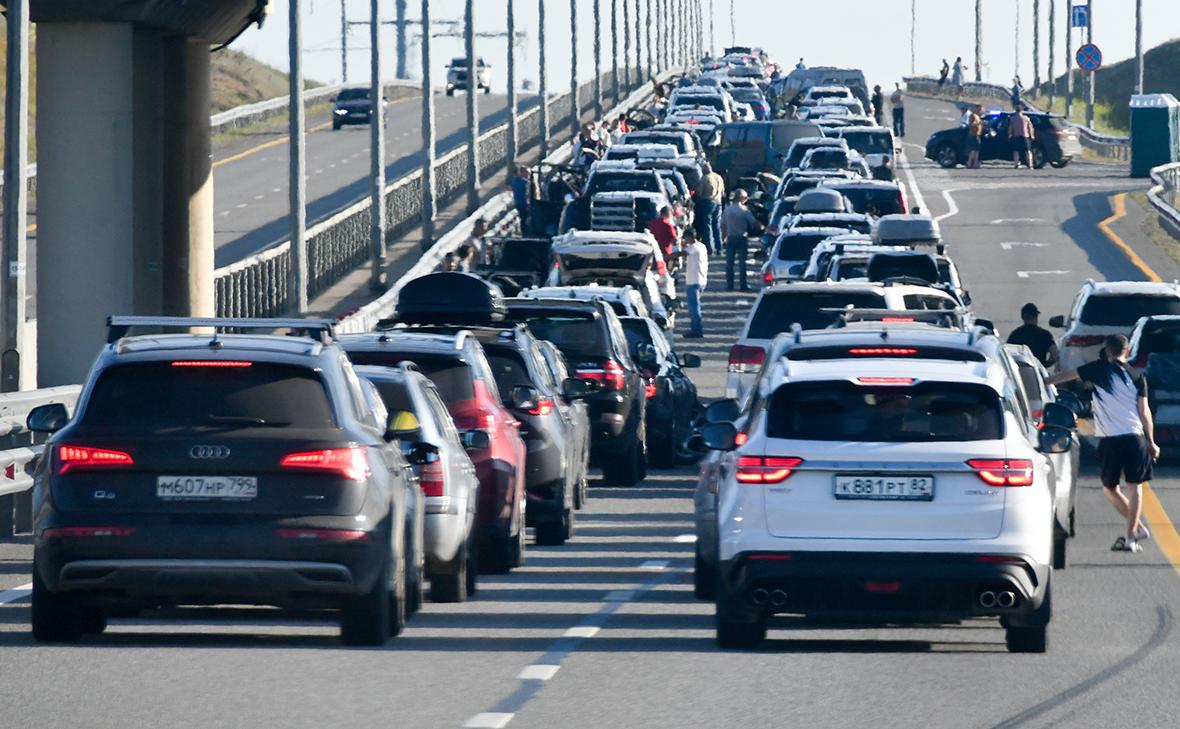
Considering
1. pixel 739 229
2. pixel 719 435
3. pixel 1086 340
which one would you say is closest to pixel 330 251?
pixel 739 229

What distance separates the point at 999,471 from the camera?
1353 cm

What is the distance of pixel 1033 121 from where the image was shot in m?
83.9

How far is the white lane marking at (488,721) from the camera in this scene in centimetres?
1134

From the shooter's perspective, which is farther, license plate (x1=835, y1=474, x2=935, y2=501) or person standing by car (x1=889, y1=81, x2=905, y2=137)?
person standing by car (x1=889, y1=81, x2=905, y2=137)

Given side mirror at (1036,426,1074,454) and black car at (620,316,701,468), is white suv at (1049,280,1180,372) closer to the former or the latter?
black car at (620,316,701,468)

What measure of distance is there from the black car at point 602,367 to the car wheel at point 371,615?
1139cm

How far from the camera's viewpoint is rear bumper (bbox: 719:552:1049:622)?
13.5 metres

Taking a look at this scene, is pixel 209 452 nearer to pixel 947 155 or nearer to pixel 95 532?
pixel 95 532

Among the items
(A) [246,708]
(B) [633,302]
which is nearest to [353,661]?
(A) [246,708]

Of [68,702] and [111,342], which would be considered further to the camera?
[111,342]

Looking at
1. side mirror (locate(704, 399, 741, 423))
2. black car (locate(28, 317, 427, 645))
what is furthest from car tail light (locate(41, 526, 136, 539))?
side mirror (locate(704, 399, 741, 423))

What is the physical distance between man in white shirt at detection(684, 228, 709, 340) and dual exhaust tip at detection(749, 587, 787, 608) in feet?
99.2

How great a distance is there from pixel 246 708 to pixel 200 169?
23291 mm

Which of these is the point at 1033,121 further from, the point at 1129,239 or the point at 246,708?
the point at 246,708
